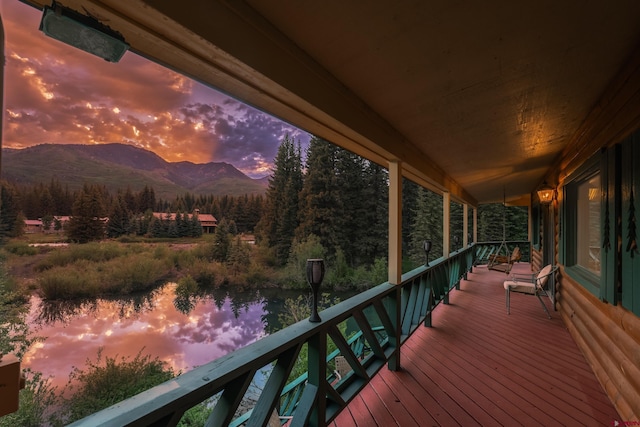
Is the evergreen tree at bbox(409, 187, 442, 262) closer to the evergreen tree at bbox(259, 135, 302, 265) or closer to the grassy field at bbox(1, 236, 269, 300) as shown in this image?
the evergreen tree at bbox(259, 135, 302, 265)

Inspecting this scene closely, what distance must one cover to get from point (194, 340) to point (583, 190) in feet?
54.7

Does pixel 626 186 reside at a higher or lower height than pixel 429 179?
lower

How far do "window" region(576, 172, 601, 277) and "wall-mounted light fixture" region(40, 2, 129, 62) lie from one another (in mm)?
3702

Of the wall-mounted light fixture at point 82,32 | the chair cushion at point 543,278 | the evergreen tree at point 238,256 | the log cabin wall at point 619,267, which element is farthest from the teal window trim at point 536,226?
the evergreen tree at point 238,256

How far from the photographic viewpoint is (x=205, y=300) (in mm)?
16938

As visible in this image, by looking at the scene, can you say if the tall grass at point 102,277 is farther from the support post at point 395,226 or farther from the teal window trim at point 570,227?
the teal window trim at point 570,227

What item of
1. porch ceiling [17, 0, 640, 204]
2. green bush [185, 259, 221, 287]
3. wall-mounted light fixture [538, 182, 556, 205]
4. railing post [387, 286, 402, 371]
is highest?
porch ceiling [17, 0, 640, 204]

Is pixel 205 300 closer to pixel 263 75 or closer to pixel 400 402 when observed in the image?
pixel 400 402

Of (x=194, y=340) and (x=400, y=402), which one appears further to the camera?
(x=194, y=340)

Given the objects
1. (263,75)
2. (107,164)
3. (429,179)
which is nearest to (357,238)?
(107,164)

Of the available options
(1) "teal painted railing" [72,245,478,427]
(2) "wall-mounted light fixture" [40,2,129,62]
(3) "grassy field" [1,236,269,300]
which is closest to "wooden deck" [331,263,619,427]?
(1) "teal painted railing" [72,245,478,427]

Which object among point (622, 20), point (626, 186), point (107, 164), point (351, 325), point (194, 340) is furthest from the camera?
point (194, 340)

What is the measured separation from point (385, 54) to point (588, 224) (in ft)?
10.8

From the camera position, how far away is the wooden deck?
1.99 m
